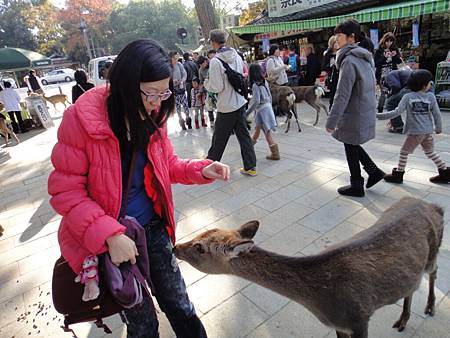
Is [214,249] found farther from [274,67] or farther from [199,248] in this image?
[274,67]

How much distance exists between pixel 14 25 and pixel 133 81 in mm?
55584

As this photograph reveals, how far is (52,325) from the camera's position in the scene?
2725mm

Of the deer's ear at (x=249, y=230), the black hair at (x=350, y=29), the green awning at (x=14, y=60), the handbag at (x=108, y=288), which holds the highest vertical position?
the green awning at (x=14, y=60)

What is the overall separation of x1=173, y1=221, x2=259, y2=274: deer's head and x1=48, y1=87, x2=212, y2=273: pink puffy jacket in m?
0.69

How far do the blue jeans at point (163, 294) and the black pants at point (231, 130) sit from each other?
3441 millimetres

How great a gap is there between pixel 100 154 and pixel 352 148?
11.1 feet

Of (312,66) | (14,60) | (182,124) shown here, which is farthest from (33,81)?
(312,66)

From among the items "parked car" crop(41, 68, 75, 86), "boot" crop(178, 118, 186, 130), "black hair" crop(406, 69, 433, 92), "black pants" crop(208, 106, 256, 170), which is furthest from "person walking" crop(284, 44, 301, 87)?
"parked car" crop(41, 68, 75, 86)

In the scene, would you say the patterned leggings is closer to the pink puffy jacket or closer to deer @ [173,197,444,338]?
deer @ [173,197,444,338]

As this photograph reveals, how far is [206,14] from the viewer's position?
37.7 ft

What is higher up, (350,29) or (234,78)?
(350,29)

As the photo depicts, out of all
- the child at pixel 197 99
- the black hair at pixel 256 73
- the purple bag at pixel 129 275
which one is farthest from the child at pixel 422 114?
the child at pixel 197 99

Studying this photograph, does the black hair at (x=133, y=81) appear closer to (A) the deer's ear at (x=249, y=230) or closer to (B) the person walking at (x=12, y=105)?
(A) the deer's ear at (x=249, y=230)

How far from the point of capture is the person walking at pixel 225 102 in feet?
16.0
